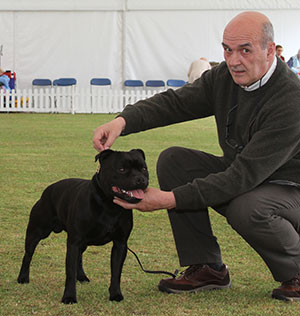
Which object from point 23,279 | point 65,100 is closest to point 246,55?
point 23,279

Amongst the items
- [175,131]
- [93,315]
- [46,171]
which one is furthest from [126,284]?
[175,131]

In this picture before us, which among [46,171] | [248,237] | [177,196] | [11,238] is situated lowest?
[46,171]

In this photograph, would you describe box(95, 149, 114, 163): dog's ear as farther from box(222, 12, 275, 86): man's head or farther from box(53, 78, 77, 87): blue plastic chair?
box(53, 78, 77, 87): blue plastic chair

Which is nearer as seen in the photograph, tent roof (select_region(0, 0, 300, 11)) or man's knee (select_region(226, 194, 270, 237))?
man's knee (select_region(226, 194, 270, 237))

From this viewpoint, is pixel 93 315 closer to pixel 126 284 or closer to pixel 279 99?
pixel 126 284

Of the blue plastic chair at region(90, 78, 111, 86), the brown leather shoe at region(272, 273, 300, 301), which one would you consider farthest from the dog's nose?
the blue plastic chair at region(90, 78, 111, 86)

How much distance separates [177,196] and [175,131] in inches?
405

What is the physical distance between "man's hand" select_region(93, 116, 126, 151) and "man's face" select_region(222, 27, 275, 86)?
2.15 feet

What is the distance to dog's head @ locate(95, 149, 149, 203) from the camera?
2.87m

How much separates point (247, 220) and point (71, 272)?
34.1 inches

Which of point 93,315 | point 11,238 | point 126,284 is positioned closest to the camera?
point 93,315

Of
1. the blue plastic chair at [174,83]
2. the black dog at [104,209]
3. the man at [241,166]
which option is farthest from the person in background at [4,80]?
the black dog at [104,209]

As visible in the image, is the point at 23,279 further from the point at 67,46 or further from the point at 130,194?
the point at 67,46

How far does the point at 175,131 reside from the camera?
13234 mm
